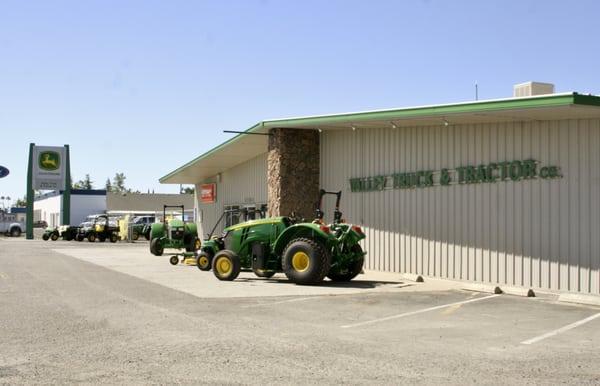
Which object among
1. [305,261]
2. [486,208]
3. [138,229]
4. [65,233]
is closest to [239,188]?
[305,261]

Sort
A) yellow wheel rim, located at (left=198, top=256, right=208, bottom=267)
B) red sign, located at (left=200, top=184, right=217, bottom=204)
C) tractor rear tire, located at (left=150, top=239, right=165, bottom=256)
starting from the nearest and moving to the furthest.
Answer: yellow wheel rim, located at (left=198, top=256, right=208, bottom=267) < tractor rear tire, located at (left=150, top=239, right=165, bottom=256) < red sign, located at (left=200, top=184, right=217, bottom=204)

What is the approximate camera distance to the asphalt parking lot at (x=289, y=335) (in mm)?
6570

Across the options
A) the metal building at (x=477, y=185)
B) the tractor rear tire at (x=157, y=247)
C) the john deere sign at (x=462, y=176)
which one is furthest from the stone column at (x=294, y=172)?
the tractor rear tire at (x=157, y=247)

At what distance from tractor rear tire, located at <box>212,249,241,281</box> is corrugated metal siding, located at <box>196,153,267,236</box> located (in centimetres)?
954

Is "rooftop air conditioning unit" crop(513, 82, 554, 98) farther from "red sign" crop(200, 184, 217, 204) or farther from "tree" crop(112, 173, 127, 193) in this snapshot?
"tree" crop(112, 173, 127, 193)

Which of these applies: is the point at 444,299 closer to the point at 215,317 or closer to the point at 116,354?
the point at 215,317

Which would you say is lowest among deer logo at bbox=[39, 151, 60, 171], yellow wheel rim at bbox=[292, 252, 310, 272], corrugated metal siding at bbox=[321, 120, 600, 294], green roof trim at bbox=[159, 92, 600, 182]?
yellow wheel rim at bbox=[292, 252, 310, 272]

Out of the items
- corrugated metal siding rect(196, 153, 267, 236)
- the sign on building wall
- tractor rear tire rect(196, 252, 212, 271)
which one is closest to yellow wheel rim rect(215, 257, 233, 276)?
tractor rear tire rect(196, 252, 212, 271)

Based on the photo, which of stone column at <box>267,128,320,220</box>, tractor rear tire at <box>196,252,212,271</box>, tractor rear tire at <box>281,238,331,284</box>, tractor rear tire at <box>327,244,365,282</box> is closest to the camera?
tractor rear tire at <box>281,238,331,284</box>

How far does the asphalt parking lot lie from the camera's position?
21.6 ft

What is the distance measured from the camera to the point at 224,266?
1591 centimetres

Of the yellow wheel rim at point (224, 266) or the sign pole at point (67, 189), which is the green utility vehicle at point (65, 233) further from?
the yellow wheel rim at point (224, 266)

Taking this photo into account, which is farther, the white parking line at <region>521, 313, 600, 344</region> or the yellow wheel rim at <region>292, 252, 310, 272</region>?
the yellow wheel rim at <region>292, 252, 310, 272</region>

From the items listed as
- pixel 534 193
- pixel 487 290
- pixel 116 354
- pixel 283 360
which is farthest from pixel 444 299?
pixel 116 354
